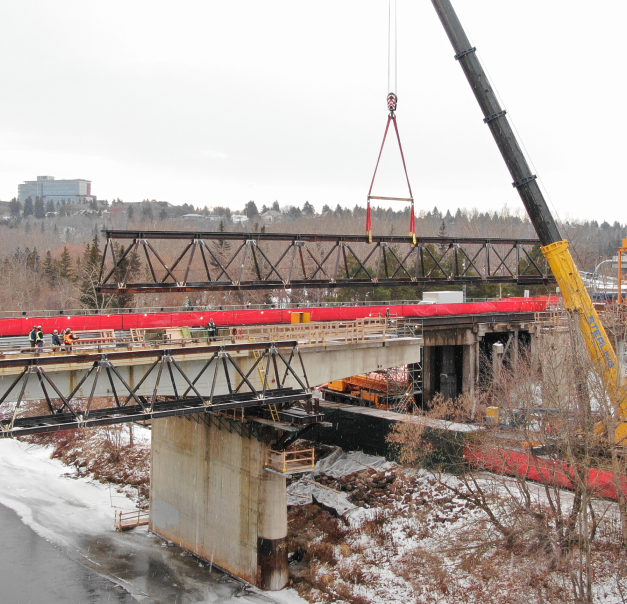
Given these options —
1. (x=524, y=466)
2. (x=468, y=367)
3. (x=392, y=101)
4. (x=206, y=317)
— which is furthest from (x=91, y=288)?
(x=524, y=466)

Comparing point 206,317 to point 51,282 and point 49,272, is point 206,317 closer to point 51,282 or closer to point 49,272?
point 51,282

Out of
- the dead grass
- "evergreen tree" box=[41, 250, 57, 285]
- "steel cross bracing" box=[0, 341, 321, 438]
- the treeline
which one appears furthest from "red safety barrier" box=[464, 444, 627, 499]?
"evergreen tree" box=[41, 250, 57, 285]

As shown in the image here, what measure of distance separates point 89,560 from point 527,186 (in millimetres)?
26367

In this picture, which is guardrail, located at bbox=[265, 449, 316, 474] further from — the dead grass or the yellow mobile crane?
the dead grass

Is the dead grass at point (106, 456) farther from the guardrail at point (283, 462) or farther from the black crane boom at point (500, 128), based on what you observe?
the black crane boom at point (500, 128)

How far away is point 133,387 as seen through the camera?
25672 mm

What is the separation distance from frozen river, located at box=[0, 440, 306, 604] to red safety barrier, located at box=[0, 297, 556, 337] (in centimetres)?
1074

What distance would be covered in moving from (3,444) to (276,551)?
36.2 m

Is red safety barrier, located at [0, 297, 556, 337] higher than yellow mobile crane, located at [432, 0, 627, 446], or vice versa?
yellow mobile crane, located at [432, 0, 627, 446]

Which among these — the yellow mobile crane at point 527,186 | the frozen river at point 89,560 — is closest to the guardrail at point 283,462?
the frozen river at point 89,560

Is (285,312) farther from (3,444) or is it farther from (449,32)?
(3,444)

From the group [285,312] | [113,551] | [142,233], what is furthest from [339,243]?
[113,551]

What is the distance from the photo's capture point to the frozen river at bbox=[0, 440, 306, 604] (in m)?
28.5

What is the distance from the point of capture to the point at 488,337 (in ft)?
171
